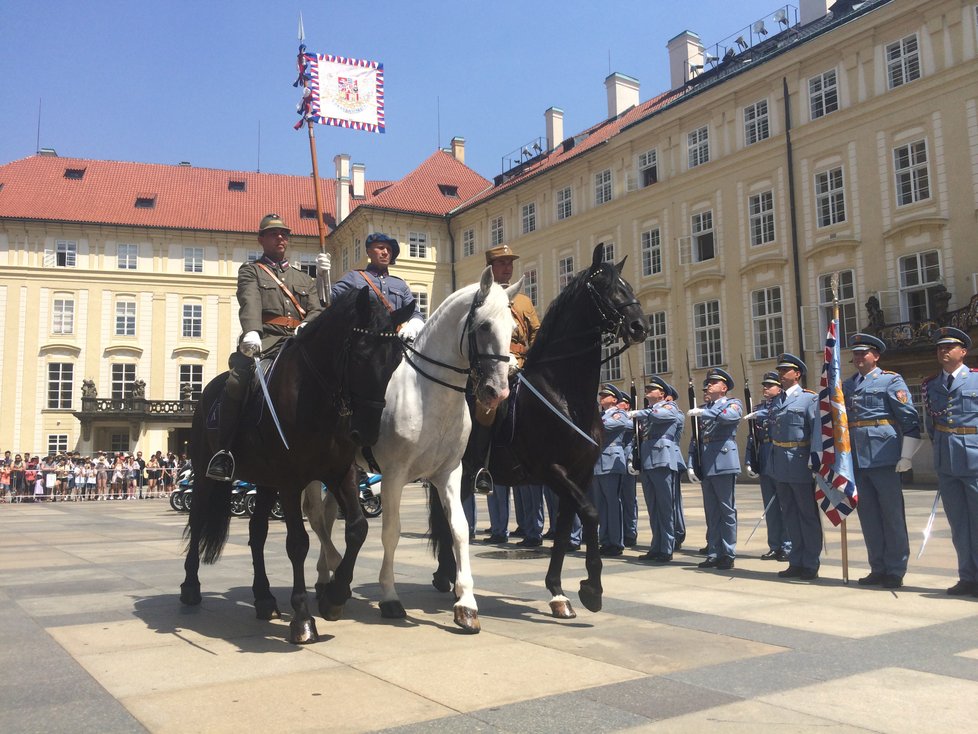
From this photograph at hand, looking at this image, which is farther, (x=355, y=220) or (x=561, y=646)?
(x=355, y=220)

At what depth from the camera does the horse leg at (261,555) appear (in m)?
6.30

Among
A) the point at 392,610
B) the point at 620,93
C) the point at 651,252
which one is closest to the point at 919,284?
the point at 651,252

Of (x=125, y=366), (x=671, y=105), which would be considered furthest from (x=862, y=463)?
(x=125, y=366)

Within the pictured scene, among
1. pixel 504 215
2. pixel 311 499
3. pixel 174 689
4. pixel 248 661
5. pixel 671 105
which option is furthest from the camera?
pixel 504 215

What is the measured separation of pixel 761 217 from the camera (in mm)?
32781

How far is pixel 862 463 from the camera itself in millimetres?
8148

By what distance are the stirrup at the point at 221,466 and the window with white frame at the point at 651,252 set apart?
32.6 meters

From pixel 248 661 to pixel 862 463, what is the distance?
19.7ft

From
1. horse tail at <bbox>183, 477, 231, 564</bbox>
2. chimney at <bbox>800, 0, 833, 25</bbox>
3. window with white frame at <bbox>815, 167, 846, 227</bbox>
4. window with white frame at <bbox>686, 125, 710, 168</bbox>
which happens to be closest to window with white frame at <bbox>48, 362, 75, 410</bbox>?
window with white frame at <bbox>686, 125, 710, 168</bbox>

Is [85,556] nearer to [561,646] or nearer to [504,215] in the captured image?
[561,646]

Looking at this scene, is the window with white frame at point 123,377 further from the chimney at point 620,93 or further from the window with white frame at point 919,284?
the window with white frame at point 919,284

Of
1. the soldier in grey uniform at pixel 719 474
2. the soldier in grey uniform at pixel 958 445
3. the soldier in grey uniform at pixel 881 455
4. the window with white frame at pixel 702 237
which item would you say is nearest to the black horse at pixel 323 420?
the soldier in grey uniform at pixel 719 474

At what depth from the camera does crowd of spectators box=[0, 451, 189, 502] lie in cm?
3406

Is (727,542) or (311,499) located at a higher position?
(311,499)
